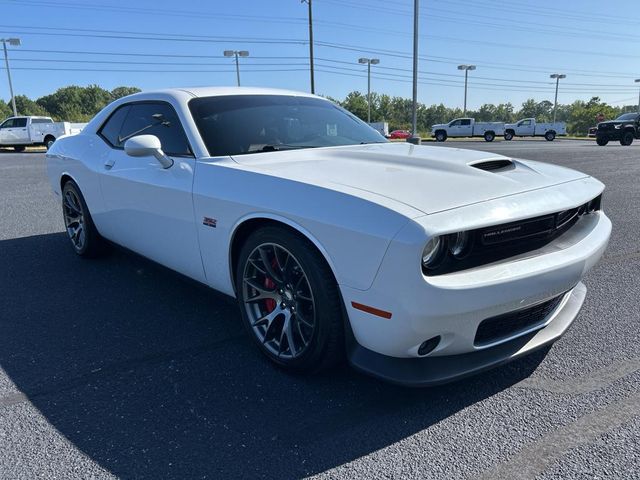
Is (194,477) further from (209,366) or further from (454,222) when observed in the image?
(454,222)

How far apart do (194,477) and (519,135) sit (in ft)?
141

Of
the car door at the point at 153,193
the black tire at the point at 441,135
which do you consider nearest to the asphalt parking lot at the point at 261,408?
the car door at the point at 153,193

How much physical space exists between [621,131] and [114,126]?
27.7 m

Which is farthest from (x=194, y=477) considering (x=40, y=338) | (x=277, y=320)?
(x=40, y=338)

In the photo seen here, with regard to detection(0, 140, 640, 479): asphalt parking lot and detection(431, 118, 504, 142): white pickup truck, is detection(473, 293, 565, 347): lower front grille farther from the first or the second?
detection(431, 118, 504, 142): white pickup truck

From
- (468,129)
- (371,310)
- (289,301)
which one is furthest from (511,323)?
(468,129)

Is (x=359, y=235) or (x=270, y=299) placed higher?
(x=359, y=235)

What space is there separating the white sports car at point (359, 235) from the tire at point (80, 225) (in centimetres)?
107

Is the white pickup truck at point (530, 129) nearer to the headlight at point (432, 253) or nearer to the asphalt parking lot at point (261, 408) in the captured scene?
the asphalt parking lot at point (261, 408)

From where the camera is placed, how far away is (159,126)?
3514 mm

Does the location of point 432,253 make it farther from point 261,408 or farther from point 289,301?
point 261,408

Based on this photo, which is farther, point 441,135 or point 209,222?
point 441,135

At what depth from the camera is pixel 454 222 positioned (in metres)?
1.99

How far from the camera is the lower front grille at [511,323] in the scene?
2.22 m
